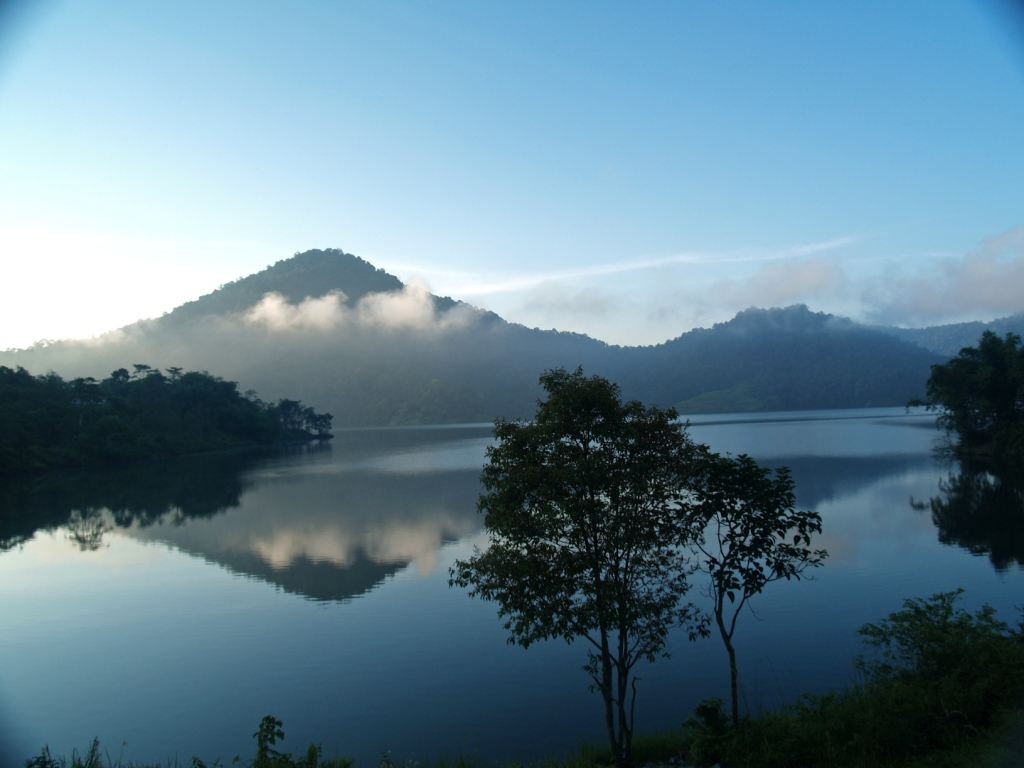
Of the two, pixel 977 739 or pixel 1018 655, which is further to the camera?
pixel 1018 655

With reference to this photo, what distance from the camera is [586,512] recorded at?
866 centimetres

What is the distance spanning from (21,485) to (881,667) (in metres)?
68.7

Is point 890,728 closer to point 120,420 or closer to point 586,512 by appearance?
point 586,512

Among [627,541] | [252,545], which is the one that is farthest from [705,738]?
[252,545]

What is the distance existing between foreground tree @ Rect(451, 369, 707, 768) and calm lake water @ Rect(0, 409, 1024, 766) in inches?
153

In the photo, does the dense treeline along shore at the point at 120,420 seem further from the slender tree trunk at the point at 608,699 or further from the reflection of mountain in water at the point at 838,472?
the slender tree trunk at the point at 608,699

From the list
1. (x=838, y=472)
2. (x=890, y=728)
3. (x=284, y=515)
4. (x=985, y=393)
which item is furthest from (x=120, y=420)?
(x=985, y=393)

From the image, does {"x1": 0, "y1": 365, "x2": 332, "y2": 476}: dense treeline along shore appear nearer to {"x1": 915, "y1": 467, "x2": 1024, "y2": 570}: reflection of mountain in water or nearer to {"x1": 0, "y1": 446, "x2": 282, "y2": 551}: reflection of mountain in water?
{"x1": 0, "y1": 446, "x2": 282, "y2": 551}: reflection of mountain in water

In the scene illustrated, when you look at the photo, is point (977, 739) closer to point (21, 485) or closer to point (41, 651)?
point (41, 651)

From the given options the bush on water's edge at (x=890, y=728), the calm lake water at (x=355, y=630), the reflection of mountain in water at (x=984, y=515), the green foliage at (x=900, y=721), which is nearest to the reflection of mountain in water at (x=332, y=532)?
the calm lake water at (x=355, y=630)

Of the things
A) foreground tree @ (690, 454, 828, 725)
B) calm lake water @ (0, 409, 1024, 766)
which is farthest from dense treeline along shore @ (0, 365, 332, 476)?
foreground tree @ (690, 454, 828, 725)

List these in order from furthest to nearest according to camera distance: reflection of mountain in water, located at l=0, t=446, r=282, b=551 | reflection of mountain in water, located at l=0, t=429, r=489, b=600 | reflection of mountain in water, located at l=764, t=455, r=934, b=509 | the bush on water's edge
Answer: reflection of mountain in water, located at l=0, t=446, r=282, b=551, reflection of mountain in water, located at l=764, t=455, r=934, b=509, reflection of mountain in water, located at l=0, t=429, r=489, b=600, the bush on water's edge

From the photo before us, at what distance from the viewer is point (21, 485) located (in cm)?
5772

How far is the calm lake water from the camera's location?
12484 millimetres
